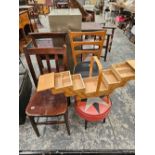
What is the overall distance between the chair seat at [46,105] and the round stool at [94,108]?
20cm

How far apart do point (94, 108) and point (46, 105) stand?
478 mm

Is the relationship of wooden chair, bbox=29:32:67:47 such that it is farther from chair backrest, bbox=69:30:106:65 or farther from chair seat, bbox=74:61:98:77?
chair seat, bbox=74:61:98:77

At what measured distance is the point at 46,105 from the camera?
3.98ft

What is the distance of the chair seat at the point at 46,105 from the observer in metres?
1.14

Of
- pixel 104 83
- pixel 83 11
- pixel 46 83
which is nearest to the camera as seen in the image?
pixel 46 83

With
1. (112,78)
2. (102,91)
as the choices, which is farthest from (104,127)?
(112,78)

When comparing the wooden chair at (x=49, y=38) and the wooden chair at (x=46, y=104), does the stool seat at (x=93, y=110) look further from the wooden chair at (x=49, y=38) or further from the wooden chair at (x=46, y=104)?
the wooden chair at (x=49, y=38)

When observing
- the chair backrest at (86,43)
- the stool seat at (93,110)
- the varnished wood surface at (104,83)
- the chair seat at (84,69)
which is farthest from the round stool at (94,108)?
the chair backrest at (86,43)

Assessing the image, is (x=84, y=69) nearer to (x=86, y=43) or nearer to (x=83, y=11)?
(x=86, y=43)

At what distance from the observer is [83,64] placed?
1739 millimetres

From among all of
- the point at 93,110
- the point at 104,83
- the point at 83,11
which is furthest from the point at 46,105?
the point at 83,11

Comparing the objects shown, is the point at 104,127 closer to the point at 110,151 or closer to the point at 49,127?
the point at 110,151
